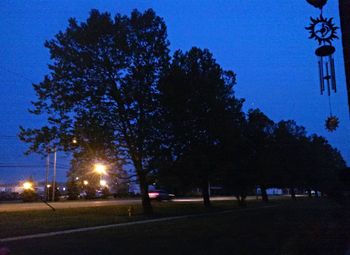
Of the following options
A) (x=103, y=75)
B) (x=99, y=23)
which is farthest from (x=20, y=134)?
(x=99, y=23)

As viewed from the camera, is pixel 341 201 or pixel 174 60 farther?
pixel 174 60

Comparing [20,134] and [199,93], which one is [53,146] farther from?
[199,93]

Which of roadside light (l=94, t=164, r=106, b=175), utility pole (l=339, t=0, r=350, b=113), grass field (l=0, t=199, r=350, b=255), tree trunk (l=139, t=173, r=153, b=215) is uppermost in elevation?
roadside light (l=94, t=164, r=106, b=175)

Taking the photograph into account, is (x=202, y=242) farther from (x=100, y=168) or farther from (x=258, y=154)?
(x=258, y=154)

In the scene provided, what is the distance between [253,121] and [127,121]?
24.1 m

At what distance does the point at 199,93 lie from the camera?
37062 millimetres

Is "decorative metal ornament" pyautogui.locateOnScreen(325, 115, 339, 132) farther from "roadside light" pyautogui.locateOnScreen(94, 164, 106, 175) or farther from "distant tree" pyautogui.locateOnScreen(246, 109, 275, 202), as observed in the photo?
"distant tree" pyautogui.locateOnScreen(246, 109, 275, 202)

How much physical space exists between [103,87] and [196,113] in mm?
8482

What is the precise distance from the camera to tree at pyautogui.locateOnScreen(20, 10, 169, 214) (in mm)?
31953

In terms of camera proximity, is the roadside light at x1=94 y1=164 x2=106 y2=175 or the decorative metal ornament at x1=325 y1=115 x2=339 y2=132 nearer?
the decorative metal ornament at x1=325 y1=115 x2=339 y2=132

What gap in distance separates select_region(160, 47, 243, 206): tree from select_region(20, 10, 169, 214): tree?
1894mm

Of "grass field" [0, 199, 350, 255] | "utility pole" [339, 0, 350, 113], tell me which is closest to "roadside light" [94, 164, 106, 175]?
"grass field" [0, 199, 350, 255]

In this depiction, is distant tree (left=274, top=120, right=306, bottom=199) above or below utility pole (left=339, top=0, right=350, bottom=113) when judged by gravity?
above

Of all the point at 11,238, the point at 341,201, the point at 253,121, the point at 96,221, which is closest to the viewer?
the point at 11,238
